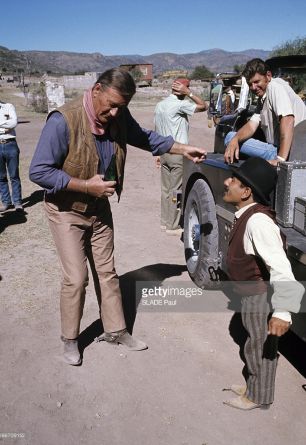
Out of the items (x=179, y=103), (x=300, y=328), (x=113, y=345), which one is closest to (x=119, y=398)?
(x=113, y=345)

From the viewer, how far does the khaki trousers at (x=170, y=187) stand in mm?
5945

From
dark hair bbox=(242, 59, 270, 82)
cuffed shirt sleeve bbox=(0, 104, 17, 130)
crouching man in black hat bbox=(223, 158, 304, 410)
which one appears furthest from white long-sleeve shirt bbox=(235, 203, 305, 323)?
cuffed shirt sleeve bbox=(0, 104, 17, 130)

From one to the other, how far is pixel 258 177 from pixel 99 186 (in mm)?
964

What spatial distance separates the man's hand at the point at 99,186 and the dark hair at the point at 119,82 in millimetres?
544

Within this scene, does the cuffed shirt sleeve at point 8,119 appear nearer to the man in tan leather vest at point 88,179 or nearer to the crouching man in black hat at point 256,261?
the man in tan leather vest at point 88,179

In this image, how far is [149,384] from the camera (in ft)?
10.3

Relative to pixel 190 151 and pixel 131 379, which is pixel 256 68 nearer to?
pixel 190 151

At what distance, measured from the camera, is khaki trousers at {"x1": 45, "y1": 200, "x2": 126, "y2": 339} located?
10.3 ft

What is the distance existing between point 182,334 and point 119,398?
927 mm

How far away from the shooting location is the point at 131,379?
3.20 m

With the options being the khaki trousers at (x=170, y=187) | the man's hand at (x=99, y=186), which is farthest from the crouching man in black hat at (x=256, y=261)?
the khaki trousers at (x=170, y=187)

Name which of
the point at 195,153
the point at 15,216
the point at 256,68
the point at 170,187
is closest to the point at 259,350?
the point at 195,153

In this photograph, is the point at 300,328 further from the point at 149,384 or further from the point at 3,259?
the point at 3,259

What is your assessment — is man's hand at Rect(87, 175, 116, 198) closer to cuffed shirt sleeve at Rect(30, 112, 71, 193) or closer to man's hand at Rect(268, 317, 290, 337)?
cuffed shirt sleeve at Rect(30, 112, 71, 193)
